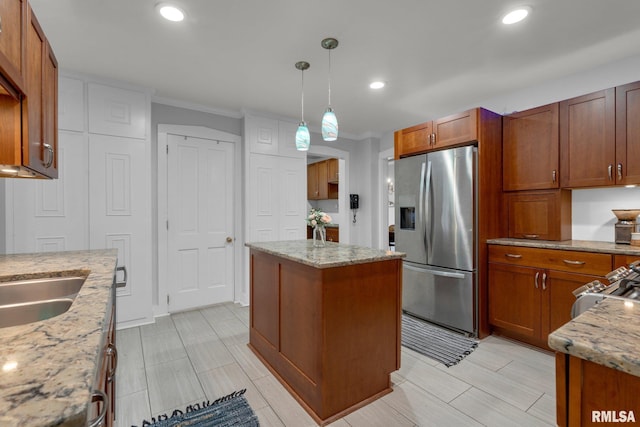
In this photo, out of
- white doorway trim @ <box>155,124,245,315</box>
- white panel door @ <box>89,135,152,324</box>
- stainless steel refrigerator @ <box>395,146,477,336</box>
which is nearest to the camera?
stainless steel refrigerator @ <box>395,146,477,336</box>

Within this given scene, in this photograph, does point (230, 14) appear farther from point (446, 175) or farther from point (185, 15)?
point (446, 175)

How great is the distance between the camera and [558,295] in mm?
2494

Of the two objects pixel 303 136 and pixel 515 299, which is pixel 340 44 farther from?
pixel 515 299

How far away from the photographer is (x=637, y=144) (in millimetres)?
2357

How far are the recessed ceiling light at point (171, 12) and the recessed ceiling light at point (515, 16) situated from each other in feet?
7.34

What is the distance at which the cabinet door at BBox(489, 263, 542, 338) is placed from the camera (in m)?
2.63

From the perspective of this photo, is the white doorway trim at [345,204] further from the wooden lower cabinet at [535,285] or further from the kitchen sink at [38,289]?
the kitchen sink at [38,289]

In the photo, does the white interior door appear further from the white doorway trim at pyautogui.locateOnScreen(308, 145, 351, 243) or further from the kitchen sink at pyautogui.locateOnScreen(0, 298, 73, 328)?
the kitchen sink at pyautogui.locateOnScreen(0, 298, 73, 328)

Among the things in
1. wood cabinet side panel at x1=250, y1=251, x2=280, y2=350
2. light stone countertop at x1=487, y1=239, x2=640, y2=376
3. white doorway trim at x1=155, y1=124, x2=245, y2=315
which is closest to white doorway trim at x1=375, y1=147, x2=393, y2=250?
white doorway trim at x1=155, y1=124, x2=245, y2=315

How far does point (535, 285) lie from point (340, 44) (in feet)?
8.71

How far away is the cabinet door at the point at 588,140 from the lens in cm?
248

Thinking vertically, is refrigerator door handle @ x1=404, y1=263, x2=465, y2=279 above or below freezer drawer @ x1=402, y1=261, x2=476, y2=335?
above

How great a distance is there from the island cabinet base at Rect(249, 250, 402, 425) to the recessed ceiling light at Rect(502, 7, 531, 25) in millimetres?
1878

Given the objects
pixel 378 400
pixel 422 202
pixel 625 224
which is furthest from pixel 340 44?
pixel 625 224
